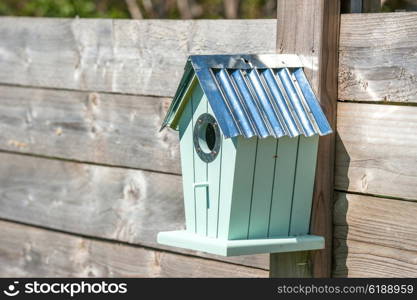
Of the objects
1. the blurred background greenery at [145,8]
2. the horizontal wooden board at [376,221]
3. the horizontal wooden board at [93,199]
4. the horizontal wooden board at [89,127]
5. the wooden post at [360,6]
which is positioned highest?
the blurred background greenery at [145,8]

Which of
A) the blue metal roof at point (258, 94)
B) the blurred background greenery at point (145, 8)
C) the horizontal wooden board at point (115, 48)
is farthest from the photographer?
the blurred background greenery at point (145, 8)

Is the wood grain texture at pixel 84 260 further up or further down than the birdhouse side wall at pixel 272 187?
further down

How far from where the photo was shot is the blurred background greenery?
6.18 m

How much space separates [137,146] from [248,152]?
91cm

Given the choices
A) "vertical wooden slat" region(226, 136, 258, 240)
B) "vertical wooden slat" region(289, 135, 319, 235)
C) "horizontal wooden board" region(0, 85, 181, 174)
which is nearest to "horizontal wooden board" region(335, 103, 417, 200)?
"vertical wooden slat" region(289, 135, 319, 235)

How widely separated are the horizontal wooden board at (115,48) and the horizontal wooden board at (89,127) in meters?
0.05

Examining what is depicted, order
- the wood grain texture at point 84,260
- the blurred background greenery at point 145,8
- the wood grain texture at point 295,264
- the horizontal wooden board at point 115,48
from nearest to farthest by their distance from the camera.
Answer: the wood grain texture at point 295,264 → the horizontal wooden board at point 115,48 → the wood grain texture at point 84,260 → the blurred background greenery at point 145,8

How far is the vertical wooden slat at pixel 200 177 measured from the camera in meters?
2.35

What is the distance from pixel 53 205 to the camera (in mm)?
3395

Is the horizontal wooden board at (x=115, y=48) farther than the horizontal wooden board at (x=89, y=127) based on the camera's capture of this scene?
No

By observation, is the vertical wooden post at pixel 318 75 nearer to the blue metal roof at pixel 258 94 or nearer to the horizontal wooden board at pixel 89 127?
the blue metal roof at pixel 258 94

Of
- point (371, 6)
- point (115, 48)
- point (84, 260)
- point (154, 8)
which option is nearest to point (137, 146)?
point (115, 48)

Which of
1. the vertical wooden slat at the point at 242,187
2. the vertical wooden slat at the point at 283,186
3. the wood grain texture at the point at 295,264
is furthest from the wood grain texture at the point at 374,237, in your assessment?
the vertical wooden slat at the point at 242,187

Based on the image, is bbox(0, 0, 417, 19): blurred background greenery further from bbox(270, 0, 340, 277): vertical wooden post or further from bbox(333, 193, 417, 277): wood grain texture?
bbox(333, 193, 417, 277): wood grain texture
